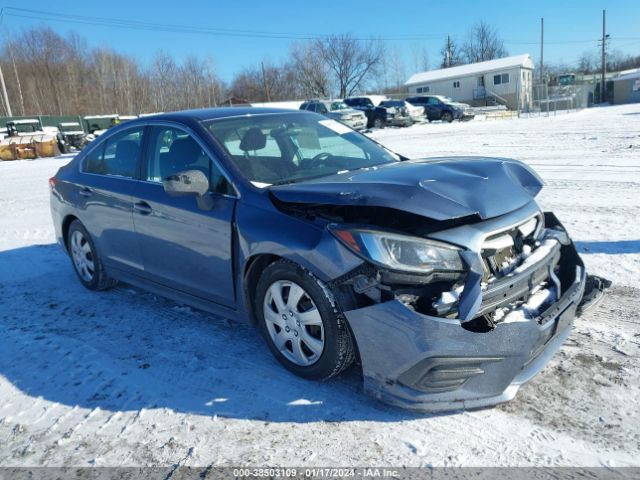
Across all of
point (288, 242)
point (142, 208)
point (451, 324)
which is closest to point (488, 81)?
point (142, 208)

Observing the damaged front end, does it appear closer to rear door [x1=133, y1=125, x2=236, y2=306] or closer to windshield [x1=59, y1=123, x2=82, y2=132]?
rear door [x1=133, y1=125, x2=236, y2=306]

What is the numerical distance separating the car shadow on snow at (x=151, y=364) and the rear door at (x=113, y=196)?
53 cm

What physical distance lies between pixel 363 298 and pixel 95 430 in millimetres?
1699

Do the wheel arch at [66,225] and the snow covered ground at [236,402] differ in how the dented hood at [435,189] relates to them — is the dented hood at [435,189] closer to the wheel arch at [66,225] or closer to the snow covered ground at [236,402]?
the snow covered ground at [236,402]

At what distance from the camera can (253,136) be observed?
3.94 metres

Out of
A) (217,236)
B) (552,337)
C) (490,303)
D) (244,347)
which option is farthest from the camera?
(244,347)

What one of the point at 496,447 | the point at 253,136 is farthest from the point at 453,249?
the point at 253,136

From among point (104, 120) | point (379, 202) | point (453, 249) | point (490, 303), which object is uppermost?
point (104, 120)

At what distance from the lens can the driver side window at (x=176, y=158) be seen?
362cm

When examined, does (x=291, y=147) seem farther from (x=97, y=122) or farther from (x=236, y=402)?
(x=97, y=122)

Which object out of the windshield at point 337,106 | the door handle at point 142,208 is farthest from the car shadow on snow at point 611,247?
the windshield at point 337,106

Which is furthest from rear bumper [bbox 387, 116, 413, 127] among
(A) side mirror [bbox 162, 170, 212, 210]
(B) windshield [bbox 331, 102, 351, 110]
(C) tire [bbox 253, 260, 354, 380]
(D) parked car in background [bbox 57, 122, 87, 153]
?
(C) tire [bbox 253, 260, 354, 380]

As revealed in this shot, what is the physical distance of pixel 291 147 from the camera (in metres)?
4.05

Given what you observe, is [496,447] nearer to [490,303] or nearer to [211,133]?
[490,303]
